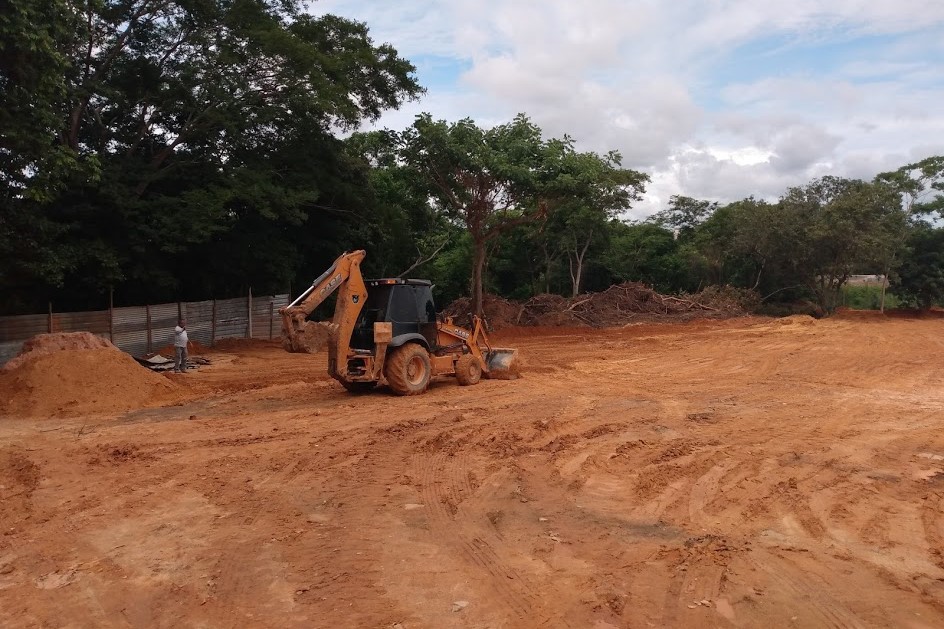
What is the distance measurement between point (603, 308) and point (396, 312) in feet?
62.7

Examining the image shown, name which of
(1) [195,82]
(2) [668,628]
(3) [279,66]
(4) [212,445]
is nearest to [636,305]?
(3) [279,66]

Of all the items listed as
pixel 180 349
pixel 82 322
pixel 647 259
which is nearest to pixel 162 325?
pixel 82 322

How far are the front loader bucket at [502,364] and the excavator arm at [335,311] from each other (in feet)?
13.7

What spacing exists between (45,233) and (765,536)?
17.2 meters

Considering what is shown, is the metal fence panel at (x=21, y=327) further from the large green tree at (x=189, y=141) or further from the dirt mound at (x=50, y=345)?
the dirt mound at (x=50, y=345)

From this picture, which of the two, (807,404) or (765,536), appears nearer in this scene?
(765,536)

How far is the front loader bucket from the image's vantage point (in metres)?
15.2

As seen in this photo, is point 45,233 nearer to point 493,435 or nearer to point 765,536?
point 493,435

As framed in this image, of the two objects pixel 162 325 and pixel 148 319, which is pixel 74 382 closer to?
pixel 148 319

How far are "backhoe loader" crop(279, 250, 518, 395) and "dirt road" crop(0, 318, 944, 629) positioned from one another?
65 centimetres

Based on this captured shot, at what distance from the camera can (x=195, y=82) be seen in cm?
1908

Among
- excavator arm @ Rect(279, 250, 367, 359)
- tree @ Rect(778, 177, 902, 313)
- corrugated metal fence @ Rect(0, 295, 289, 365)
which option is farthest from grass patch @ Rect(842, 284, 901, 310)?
excavator arm @ Rect(279, 250, 367, 359)

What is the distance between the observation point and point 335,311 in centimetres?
1168

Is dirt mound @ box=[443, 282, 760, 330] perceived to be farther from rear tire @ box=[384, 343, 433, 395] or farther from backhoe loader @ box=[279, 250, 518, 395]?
rear tire @ box=[384, 343, 433, 395]
